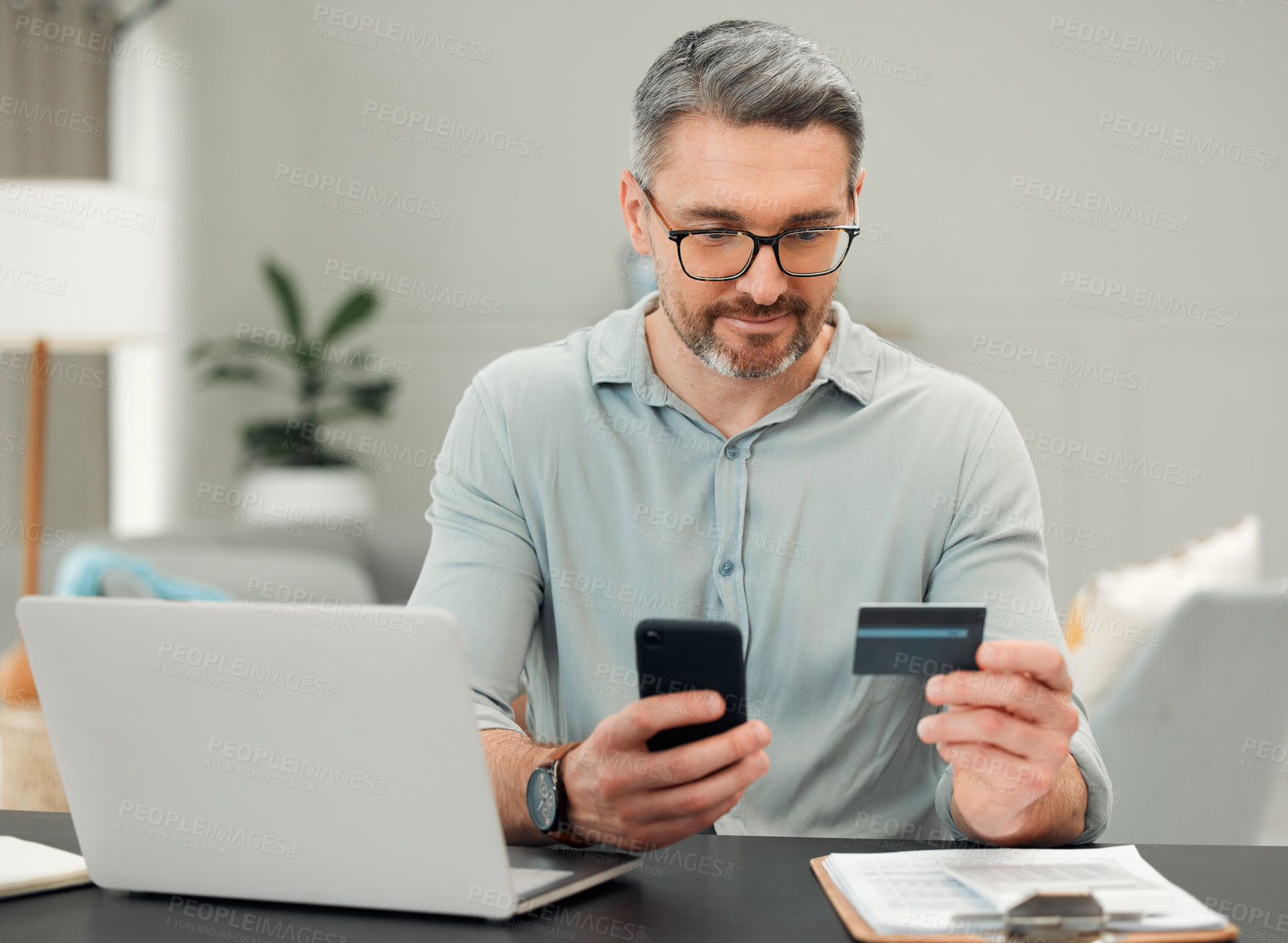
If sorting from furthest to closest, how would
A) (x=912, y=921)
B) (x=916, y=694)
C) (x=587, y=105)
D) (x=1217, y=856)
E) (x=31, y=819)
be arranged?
1. (x=587, y=105)
2. (x=916, y=694)
3. (x=31, y=819)
4. (x=1217, y=856)
5. (x=912, y=921)

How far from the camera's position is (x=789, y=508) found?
4.09 feet

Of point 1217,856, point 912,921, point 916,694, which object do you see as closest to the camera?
point 912,921

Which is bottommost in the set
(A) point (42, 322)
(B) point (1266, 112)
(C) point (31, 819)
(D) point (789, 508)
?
(C) point (31, 819)

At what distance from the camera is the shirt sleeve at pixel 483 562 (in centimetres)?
117

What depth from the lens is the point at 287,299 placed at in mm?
3713

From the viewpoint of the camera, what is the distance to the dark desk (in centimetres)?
72

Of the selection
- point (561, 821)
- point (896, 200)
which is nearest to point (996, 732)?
point (561, 821)

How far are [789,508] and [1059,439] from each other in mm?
2522

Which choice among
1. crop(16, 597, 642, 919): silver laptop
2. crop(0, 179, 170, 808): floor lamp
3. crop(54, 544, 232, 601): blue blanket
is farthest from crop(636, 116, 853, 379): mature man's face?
crop(0, 179, 170, 808): floor lamp

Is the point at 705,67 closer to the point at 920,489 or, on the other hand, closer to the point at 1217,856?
the point at 920,489

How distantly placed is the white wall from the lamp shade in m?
1.26

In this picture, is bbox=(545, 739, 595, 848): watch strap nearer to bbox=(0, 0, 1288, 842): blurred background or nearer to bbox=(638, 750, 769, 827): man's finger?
bbox=(638, 750, 769, 827): man's finger

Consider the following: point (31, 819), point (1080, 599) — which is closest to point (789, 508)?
point (31, 819)

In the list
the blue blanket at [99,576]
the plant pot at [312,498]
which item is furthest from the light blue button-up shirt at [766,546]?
the plant pot at [312,498]
